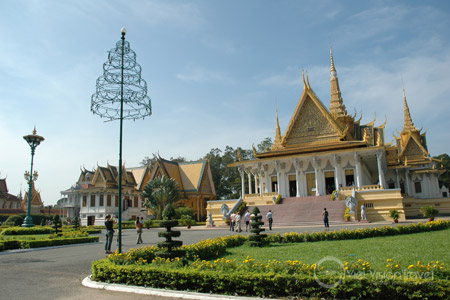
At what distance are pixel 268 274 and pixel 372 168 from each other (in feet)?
134

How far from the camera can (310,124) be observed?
1465 inches

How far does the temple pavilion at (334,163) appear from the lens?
1264 inches

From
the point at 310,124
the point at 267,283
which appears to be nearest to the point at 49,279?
the point at 267,283

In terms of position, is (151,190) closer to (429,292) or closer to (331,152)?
(331,152)

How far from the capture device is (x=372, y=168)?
142 ft

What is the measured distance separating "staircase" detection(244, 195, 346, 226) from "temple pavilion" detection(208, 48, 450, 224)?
24cm

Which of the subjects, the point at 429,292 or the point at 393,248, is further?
the point at 393,248

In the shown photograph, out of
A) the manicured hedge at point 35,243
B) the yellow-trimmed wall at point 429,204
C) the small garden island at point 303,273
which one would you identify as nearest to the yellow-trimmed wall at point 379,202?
the yellow-trimmed wall at point 429,204

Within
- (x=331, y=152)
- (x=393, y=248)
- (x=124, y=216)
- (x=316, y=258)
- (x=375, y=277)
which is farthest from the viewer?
(x=124, y=216)

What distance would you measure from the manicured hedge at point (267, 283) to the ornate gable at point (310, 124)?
3071cm

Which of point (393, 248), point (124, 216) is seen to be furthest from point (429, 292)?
point (124, 216)

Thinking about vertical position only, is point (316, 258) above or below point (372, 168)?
below

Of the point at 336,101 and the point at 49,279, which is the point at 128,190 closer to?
the point at 336,101

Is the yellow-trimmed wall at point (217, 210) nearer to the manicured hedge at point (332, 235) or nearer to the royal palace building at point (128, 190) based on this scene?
the royal palace building at point (128, 190)
